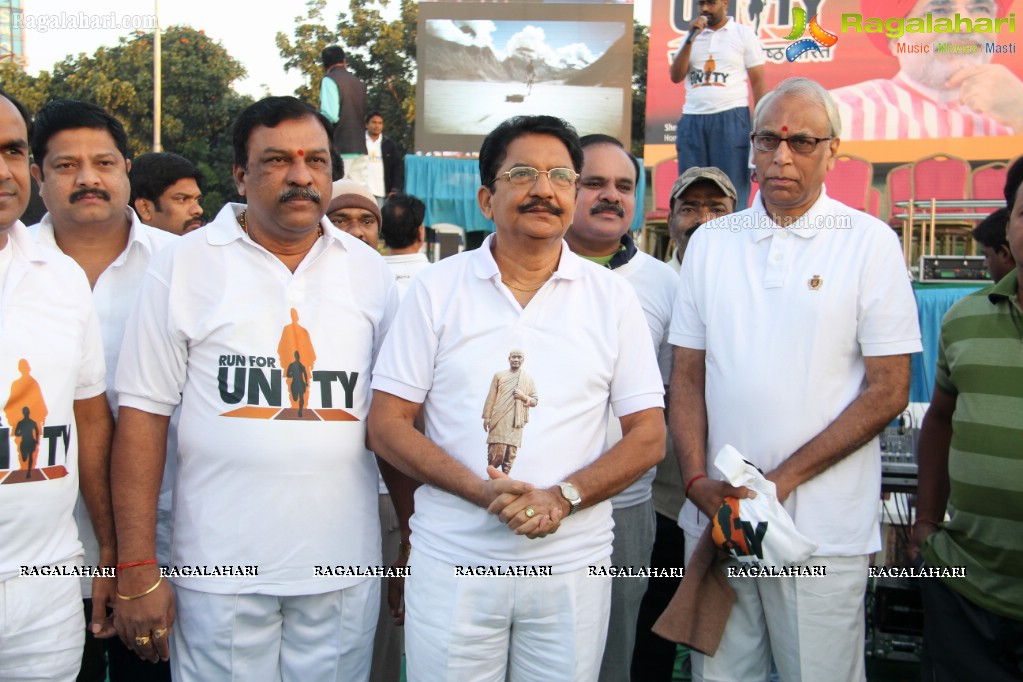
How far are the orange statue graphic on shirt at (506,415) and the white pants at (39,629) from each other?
1.19 m

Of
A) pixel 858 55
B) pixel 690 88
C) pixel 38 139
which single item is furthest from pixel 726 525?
pixel 858 55

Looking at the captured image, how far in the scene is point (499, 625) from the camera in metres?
2.35

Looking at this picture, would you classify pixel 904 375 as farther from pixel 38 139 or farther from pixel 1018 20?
pixel 1018 20

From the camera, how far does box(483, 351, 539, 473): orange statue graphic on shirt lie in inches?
91.9

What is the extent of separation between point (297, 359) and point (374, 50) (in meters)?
21.8

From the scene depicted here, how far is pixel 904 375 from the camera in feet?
8.57

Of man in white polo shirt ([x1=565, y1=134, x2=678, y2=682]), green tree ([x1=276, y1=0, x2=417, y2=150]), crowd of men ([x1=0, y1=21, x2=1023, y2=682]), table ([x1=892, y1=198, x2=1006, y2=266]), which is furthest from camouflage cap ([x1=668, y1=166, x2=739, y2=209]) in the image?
green tree ([x1=276, y1=0, x2=417, y2=150])

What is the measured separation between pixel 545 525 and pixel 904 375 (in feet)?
4.01

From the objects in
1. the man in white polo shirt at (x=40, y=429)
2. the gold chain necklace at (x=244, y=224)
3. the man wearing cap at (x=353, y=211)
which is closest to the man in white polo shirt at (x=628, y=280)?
the gold chain necklace at (x=244, y=224)

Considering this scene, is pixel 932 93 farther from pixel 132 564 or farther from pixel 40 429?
pixel 40 429

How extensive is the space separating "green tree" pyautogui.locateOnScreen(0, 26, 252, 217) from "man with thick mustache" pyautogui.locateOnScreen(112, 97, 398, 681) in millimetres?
22363

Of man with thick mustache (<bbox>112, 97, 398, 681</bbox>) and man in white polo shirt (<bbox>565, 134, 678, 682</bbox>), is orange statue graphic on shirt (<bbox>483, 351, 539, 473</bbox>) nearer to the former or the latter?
man with thick mustache (<bbox>112, 97, 398, 681</bbox>)

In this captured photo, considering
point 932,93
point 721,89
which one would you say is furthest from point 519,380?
point 932,93

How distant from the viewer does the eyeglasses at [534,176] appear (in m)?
2.46
